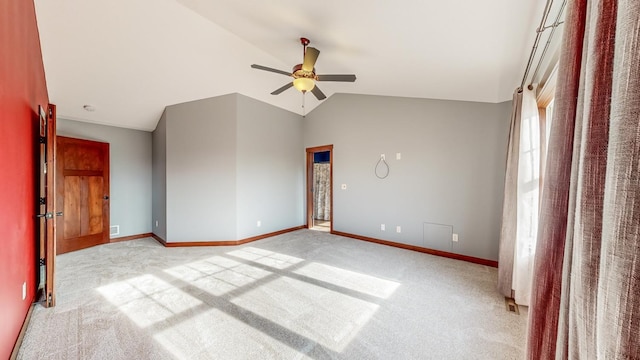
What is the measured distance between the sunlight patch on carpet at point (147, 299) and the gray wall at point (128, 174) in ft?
8.45

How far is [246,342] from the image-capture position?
1869mm

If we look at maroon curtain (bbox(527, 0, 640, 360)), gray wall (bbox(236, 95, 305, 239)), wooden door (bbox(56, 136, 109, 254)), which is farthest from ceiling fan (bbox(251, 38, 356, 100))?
wooden door (bbox(56, 136, 109, 254))

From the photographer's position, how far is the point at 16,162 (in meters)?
1.81

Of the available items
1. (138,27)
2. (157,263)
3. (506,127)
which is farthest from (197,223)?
(506,127)

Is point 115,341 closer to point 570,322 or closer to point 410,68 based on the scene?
point 570,322

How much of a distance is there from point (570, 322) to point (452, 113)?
3.78 meters

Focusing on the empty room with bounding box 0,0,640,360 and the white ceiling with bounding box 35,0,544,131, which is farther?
the white ceiling with bounding box 35,0,544,131

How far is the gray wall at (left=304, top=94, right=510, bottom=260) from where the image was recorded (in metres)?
3.48

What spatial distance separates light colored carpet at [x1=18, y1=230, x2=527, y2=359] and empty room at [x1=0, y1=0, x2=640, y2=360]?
2cm

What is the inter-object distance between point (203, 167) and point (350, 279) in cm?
333

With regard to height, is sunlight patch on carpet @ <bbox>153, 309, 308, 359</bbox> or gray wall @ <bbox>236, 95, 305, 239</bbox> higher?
gray wall @ <bbox>236, 95, 305, 239</bbox>

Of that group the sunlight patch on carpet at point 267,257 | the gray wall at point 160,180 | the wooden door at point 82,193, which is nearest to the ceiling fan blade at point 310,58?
the sunlight patch on carpet at point 267,257

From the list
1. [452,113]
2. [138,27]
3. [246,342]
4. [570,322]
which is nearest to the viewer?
[570,322]

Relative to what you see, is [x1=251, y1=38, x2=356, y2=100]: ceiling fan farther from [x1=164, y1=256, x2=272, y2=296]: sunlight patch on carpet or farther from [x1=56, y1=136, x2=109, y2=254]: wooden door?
[x1=56, y1=136, x2=109, y2=254]: wooden door
